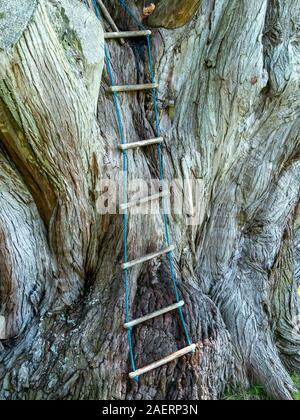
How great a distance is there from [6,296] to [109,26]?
6.16ft

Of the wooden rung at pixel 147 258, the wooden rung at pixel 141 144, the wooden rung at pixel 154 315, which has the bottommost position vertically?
the wooden rung at pixel 154 315

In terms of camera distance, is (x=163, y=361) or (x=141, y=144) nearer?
(x=163, y=361)

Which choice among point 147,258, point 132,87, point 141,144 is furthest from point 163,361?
point 132,87

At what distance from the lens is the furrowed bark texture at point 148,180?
132 inches

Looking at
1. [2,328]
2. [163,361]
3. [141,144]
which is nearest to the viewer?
[163,361]

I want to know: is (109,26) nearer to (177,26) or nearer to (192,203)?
(177,26)

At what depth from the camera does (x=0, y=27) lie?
3051 mm

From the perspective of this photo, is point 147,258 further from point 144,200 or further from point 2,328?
point 2,328

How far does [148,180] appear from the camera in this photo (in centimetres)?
387

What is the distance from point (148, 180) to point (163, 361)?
1.16 m

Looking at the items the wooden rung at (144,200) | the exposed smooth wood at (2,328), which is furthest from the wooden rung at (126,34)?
the exposed smooth wood at (2,328)

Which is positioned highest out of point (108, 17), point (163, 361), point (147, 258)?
point (108, 17)

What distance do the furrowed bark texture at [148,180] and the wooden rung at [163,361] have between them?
0.04 m

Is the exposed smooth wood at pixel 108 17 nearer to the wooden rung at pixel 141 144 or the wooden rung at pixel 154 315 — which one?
the wooden rung at pixel 141 144
